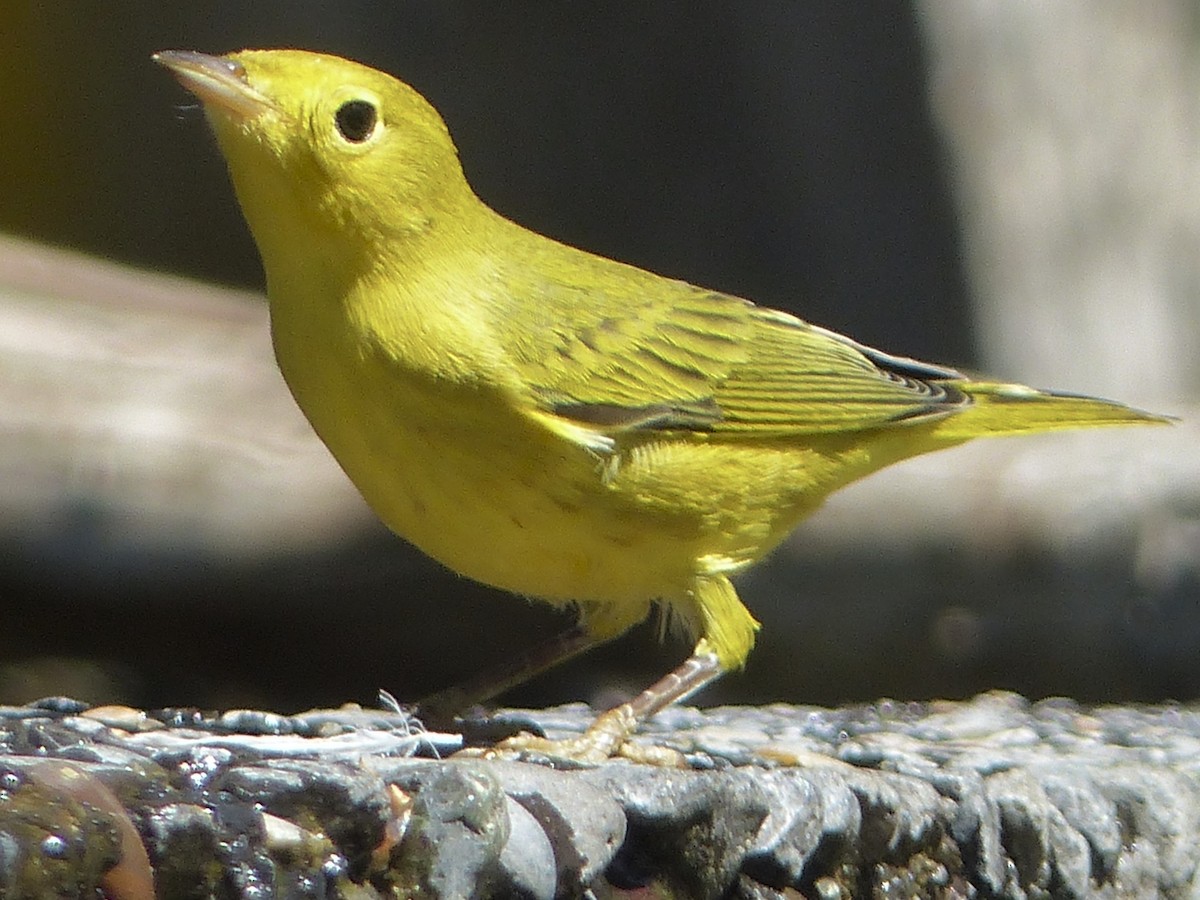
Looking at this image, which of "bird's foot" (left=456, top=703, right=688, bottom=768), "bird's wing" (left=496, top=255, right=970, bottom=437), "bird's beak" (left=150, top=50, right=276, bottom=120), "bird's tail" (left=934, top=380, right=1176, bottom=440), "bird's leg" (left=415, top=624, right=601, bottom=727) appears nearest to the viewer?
"bird's beak" (left=150, top=50, right=276, bottom=120)

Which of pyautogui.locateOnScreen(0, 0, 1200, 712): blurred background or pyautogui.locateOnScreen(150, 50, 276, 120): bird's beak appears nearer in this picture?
pyautogui.locateOnScreen(150, 50, 276, 120): bird's beak

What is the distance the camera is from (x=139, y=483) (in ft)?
20.3

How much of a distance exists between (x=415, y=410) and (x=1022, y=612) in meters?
3.01

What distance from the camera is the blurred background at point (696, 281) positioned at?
19.5 ft

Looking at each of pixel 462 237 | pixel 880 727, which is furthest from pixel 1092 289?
pixel 462 237

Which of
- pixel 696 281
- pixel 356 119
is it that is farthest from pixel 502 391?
pixel 696 281

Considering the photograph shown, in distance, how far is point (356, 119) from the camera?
353 cm

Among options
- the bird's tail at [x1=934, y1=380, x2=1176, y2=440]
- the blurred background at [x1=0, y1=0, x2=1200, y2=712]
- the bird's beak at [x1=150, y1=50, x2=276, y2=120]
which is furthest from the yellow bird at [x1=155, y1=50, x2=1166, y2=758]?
the blurred background at [x1=0, y1=0, x2=1200, y2=712]

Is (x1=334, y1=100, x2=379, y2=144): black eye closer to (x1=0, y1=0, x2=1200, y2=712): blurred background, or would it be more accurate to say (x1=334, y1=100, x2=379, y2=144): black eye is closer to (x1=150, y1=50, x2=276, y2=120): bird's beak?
(x1=150, y1=50, x2=276, y2=120): bird's beak

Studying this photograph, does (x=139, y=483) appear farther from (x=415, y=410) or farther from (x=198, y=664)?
(x=415, y=410)

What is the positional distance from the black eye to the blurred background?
2504 millimetres

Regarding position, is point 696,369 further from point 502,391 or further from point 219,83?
point 219,83

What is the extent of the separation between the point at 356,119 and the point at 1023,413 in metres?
2.07

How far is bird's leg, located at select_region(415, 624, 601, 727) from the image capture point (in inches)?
158
